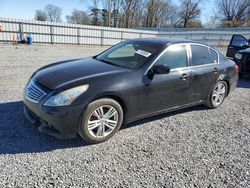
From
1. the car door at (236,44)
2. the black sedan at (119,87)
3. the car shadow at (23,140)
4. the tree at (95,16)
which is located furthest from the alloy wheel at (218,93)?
the tree at (95,16)

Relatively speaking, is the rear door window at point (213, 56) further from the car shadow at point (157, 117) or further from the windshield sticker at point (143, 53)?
the windshield sticker at point (143, 53)

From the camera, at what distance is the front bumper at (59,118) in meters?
2.83

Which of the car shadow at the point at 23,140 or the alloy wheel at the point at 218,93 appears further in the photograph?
the alloy wheel at the point at 218,93

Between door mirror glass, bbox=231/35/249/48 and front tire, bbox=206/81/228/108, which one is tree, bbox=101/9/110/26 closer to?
door mirror glass, bbox=231/35/249/48

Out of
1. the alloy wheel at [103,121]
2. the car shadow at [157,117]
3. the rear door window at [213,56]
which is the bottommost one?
the car shadow at [157,117]

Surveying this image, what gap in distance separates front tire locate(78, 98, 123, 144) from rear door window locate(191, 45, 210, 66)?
203 centimetres

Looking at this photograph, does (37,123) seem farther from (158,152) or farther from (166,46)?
(166,46)

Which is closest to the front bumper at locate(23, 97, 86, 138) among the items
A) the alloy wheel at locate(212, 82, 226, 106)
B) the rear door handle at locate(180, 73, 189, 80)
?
the rear door handle at locate(180, 73, 189, 80)

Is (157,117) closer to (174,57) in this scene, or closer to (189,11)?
(174,57)

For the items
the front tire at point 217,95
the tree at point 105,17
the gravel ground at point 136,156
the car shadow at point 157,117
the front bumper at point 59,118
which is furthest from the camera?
the tree at point 105,17

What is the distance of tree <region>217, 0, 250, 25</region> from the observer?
6194 centimetres

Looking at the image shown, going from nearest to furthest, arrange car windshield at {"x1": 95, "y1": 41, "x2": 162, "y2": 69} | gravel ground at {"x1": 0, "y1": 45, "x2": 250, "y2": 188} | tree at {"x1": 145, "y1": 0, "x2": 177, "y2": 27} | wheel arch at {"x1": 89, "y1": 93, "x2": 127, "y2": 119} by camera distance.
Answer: gravel ground at {"x1": 0, "y1": 45, "x2": 250, "y2": 188}
wheel arch at {"x1": 89, "y1": 93, "x2": 127, "y2": 119}
car windshield at {"x1": 95, "y1": 41, "x2": 162, "y2": 69}
tree at {"x1": 145, "y1": 0, "x2": 177, "y2": 27}

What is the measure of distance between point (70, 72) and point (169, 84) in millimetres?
1732

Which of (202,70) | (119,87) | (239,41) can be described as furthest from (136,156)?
(239,41)
